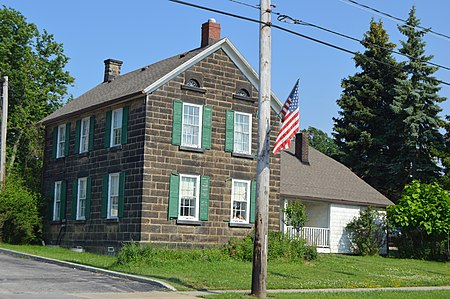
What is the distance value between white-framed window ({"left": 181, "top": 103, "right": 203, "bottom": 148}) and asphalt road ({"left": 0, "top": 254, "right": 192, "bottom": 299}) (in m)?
7.53

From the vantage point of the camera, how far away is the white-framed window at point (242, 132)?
28.6 meters

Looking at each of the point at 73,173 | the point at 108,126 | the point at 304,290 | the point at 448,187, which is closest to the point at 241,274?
the point at 304,290

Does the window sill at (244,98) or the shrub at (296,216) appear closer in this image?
the window sill at (244,98)

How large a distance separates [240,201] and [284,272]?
19.4ft

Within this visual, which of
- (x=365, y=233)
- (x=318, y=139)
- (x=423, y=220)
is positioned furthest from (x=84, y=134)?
(x=318, y=139)

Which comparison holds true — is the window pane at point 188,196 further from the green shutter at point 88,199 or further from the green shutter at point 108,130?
the green shutter at point 88,199

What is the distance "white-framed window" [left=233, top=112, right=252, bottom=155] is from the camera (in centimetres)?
2864

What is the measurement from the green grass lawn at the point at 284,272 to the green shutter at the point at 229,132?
16.3ft

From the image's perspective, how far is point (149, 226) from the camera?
2564 cm

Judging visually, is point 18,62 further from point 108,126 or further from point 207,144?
point 207,144

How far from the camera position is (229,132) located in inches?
1112

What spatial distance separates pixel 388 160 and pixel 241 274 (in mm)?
31863

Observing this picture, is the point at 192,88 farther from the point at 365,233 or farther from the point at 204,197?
the point at 365,233

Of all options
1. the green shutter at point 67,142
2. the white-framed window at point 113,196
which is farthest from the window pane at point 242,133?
the green shutter at point 67,142
